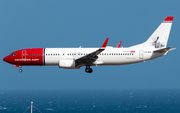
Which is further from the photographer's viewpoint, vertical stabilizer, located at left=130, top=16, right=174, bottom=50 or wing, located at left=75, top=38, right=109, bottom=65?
vertical stabilizer, located at left=130, top=16, right=174, bottom=50

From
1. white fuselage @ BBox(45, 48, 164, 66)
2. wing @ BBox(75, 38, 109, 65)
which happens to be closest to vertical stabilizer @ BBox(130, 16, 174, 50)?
white fuselage @ BBox(45, 48, 164, 66)

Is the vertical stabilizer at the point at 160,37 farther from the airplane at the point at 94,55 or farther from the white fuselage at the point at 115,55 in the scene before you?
the white fuselage at the point at 115,55

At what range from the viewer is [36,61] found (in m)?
56.8

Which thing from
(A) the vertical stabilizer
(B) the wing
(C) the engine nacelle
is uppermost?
(A) the vertical stabilizer

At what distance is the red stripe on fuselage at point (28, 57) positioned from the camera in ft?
186

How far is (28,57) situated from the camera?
5709 cm

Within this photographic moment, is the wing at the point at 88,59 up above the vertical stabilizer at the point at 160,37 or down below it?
below

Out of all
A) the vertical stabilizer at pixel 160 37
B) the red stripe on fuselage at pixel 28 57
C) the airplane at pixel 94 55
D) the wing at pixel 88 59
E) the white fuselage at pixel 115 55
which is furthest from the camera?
the vertical stabilizer at pixel 160 37

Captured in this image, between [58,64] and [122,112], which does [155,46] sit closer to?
[58,64]

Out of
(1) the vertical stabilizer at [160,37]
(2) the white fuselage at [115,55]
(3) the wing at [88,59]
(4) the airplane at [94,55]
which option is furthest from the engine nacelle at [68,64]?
(1) the vertical stabilizer at [160,37]

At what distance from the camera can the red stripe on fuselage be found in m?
56.8

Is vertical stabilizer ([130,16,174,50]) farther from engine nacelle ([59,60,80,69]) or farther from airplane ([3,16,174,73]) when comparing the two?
engine nacelle ([59,60,80,69])

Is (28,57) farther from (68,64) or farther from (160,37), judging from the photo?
(160,37)

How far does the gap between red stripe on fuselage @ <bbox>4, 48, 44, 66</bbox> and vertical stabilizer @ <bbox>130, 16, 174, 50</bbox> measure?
1678cm
